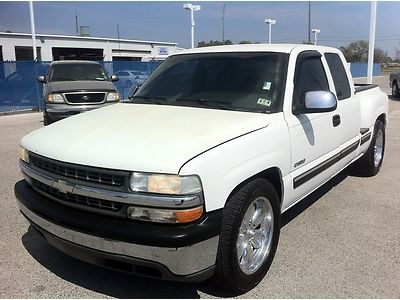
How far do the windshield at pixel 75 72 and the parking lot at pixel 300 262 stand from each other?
7.09 metres

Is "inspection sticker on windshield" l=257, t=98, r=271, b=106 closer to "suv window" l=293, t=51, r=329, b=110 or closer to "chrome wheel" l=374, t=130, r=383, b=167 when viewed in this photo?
"suv window" l=293, t=51, r=329, b=110

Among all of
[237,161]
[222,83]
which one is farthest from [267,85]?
[237,161]

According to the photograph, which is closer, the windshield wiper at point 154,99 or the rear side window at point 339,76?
the windshield wiper at point 154,99

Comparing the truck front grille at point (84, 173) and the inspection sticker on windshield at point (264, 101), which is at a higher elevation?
the inspection sticker on windshield at point (264, 101)

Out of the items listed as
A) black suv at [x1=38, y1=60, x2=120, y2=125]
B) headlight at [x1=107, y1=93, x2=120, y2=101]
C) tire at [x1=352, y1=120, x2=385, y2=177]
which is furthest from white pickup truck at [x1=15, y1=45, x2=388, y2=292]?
headlight at [x1=107, y1=93, x2=120, y2=101]

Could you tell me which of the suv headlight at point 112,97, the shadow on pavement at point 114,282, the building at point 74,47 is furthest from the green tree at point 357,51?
the shadow on pavement at point 114,282

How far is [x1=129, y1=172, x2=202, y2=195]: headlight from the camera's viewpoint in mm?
2523

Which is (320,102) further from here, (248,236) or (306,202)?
(306,202)

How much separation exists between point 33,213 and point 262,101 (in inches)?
80.6

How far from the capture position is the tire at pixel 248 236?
110 inches

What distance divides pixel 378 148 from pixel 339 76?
6.71 feet

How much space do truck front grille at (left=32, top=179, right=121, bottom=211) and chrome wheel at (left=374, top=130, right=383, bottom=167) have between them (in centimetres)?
464

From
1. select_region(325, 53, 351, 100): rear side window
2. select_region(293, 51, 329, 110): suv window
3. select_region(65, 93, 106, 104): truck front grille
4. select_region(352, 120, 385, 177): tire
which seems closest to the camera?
select_region(293, 51, 329, 110): suv window

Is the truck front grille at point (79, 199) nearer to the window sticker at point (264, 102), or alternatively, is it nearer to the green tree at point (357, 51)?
the window sticker at point (264, 102)
